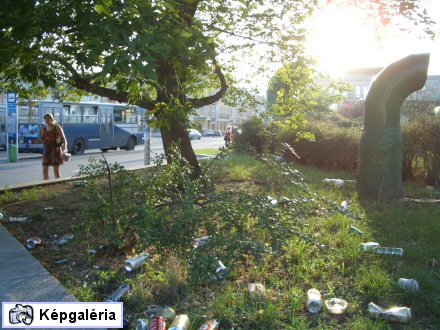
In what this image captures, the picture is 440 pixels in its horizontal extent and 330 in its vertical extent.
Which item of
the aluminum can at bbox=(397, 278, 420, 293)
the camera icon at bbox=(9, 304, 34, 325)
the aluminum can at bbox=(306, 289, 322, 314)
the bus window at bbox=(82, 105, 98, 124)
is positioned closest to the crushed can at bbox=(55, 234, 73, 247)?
the camera icon at bbox=(9, 304, 34, 325)

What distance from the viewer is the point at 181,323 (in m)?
2.86

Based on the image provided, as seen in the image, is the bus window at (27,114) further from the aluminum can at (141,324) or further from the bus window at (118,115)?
the aluminum can at (141,324)

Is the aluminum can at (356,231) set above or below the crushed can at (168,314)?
above

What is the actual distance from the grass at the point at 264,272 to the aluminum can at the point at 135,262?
0.08 metres

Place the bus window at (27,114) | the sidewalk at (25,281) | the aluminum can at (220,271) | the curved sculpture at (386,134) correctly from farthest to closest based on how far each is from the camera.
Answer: the bus window at (27,114) < the curved sculpture at (386,134) < the aluminum can at (220,271) < the sidewalk at (25,281)

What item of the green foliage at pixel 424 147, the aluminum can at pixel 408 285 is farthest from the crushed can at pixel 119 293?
the green foliage at pixel 424 147

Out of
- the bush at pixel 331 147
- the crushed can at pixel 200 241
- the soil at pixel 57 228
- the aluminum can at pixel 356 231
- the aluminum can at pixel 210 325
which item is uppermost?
the bush at pixel 331 147

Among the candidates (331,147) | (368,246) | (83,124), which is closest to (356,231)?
(368,246)

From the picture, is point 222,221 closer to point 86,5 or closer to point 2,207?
point 86,5

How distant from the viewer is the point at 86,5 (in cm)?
395

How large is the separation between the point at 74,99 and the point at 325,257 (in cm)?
846

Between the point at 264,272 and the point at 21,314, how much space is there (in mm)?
2047

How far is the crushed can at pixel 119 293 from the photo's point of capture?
10.8ft

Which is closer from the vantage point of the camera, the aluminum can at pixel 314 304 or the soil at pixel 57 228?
the aluminum can at pixel 314 304
